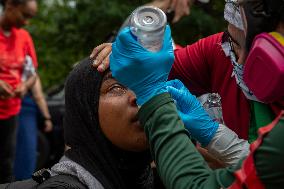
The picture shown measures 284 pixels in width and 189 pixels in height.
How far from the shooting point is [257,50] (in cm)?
169

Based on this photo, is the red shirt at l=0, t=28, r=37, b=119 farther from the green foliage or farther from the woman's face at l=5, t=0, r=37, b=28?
the green foliage

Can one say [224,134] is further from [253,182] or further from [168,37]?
[253,182]

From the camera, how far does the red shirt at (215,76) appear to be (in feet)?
8.18

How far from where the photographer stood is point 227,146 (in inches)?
89.9

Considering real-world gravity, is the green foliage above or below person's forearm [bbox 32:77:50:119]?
below

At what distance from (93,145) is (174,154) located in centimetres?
61

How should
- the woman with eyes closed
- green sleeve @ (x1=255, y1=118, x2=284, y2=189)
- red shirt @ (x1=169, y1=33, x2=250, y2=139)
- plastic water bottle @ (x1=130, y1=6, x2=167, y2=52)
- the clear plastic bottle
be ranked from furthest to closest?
the clear plastic bottle < red shirt @ (x1=169, y1=33, x2=250, y2=139) < the woman with eyes closed < plastic water bottle @ (x1=130, y1=6, x2=167, y2=52) < green sleeve @ (x1=255, y1=118, x2=284, y2=189)

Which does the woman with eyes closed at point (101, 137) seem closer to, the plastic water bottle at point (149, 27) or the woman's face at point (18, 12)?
the plastic water bottle at point (149, 27)

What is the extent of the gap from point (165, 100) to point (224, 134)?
57cm

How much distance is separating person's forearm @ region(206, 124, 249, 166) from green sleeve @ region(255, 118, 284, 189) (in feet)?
2.07

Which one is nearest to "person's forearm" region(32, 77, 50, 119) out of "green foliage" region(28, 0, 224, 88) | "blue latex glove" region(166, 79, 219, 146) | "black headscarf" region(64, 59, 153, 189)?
"green foliage" region(28, 0, 224, 88)

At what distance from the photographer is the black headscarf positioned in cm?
227

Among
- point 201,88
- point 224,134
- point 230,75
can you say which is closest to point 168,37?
point 224,134

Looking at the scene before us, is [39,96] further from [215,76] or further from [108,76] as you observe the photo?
[108,76]
